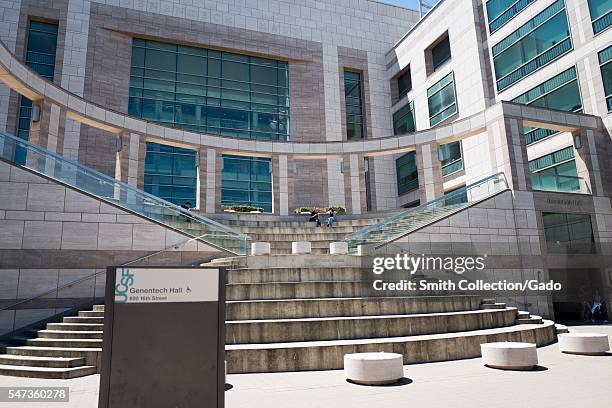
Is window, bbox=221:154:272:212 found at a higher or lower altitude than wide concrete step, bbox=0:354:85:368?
higher

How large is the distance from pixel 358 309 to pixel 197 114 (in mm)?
32020

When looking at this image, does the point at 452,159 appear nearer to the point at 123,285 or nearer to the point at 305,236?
the point at 305,236

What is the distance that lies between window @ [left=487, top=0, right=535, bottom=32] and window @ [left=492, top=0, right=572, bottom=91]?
1544 millimetres

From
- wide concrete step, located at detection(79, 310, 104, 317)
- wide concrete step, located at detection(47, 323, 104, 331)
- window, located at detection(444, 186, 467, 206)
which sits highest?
window, located at detection(444, 186, 467, 206)

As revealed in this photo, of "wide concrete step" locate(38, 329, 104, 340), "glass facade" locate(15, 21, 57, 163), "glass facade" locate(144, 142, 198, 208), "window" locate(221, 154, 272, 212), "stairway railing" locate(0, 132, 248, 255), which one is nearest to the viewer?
"wide concrete step" locate(38, 329, 104, 340)

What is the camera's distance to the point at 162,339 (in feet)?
17.0

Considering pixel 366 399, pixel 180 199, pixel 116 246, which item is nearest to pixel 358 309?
pixel 366 399

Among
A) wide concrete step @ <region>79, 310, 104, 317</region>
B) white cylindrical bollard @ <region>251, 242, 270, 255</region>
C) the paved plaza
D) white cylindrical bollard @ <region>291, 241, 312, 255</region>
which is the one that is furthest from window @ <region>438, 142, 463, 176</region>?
wide concrete step @ <region>79, 310, 104, 317</region>

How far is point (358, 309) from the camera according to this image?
12.5 metres

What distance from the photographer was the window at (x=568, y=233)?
2384 cm

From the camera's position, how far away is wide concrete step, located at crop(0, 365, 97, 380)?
30.8 feet

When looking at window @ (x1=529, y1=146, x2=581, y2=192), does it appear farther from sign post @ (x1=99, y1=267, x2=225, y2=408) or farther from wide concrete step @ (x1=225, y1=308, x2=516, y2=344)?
sign post @ (x1=99, y1=267, x2=225, y2=408)

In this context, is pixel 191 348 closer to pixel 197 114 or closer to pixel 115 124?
pixel 115 124

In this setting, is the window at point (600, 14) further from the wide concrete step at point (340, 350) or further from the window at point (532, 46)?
the wide concrete step at point (340, 350)
